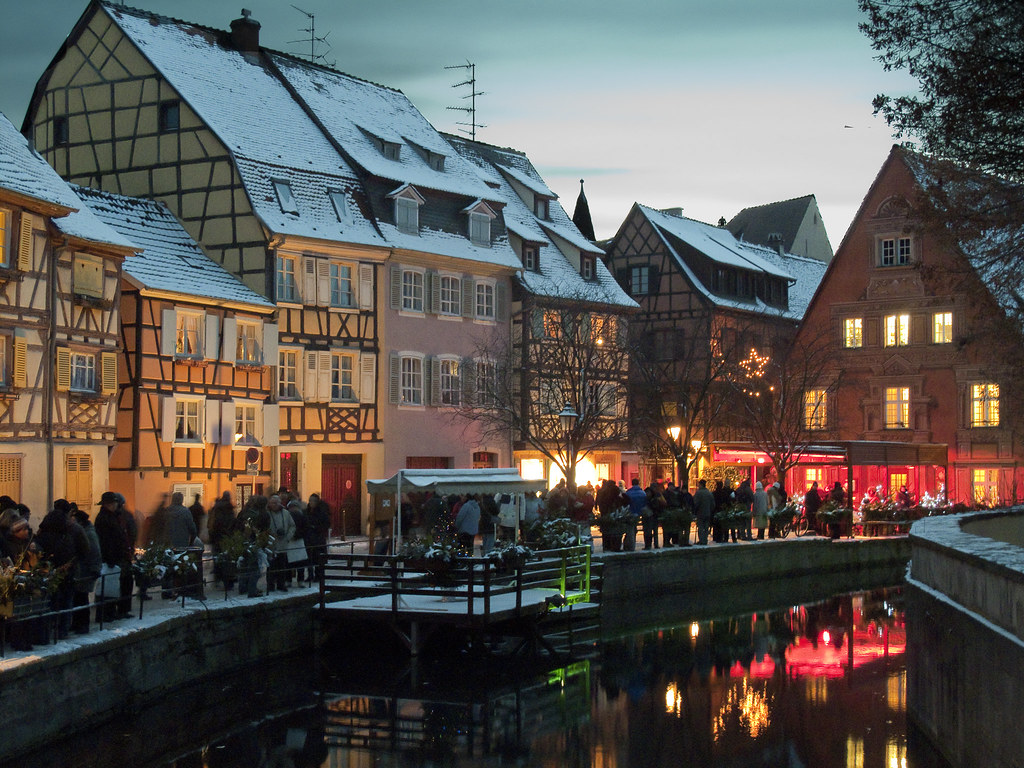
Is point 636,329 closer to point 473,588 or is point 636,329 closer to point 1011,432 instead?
point 1011,432

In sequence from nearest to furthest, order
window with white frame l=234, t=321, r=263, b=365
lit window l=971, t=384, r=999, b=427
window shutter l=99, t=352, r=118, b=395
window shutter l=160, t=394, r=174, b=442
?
window shutter l=99, t=352, r=118, b=395, window shutter l=160, t=394, r=174, b=442, window with white frame l=234, t=321, r=263, b=365, lit window l=971, t=384, r=999, b=427

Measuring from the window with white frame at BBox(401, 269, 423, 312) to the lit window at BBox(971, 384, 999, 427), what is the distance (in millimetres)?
19068

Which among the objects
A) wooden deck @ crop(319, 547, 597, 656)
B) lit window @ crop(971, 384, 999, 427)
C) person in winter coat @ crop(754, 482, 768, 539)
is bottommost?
wooden deck @ crop(319, 547, 597, 656)

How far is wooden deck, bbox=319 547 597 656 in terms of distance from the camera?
22375mm

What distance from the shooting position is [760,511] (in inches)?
1486

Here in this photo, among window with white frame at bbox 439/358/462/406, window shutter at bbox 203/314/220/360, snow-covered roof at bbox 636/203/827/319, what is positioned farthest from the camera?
snow-covered roof at bbox 636/203/827/319

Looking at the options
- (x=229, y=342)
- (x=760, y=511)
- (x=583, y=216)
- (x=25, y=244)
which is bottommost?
(x=760, y=511)

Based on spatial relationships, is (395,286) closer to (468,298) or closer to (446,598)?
(468,298)

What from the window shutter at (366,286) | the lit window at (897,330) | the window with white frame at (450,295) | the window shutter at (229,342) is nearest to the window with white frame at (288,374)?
the window shutter at (229,342)

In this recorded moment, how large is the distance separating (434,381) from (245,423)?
7772 millimetres

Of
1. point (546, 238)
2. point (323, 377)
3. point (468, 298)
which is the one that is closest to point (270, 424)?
point (323, 377)

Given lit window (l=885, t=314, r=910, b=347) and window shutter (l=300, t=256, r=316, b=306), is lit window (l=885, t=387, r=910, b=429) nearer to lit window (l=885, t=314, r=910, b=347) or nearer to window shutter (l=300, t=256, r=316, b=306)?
lit window (l=885, t=314, r=910, b=347)

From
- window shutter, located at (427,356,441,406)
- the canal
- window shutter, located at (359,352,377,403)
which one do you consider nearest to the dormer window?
window shutter, located at (359,352,377,403)

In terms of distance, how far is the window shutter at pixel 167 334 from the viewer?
117 feet
